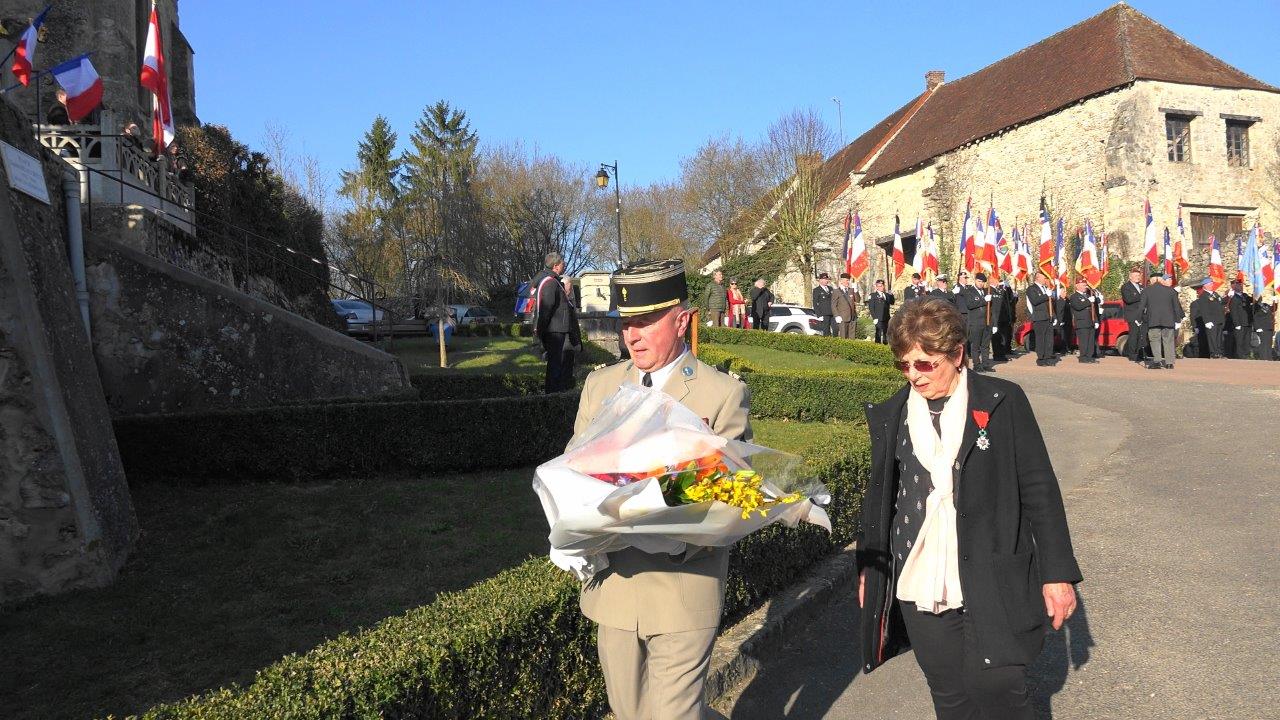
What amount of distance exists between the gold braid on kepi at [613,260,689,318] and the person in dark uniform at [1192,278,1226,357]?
24037mm

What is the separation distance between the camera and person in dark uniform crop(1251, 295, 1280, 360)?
23.1 metres

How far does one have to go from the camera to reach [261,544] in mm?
6547

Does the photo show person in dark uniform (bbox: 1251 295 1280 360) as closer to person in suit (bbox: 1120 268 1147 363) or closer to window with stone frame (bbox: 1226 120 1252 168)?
person in suit (bbox: 1120 268 1147 363)

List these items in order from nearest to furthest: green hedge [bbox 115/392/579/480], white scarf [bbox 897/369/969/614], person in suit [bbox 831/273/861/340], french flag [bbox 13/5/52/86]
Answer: white scarf [bbox 897/369/969/614] < green hedge [bbox 115/392/579/480] < french flag [bbox 13/5/52/86] < person in suit [bbox 831/273/861/340]

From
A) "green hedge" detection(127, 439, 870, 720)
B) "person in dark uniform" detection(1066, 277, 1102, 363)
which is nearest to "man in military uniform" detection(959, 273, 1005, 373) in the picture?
"person in dark uniform" detection(1066, 277, 1102, 363)

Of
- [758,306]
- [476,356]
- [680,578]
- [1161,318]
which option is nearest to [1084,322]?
[1161,318]

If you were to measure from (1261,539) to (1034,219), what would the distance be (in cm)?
3054

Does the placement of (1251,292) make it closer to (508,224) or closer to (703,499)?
(703,499)

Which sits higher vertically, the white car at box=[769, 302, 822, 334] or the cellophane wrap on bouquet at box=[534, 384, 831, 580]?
the white car at box=[769, 302, 822, 334]

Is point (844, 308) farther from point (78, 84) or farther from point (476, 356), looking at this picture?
point (78, 84)

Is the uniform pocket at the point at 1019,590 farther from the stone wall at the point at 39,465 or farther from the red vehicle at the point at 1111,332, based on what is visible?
the red vehicle at the point at 1111,332

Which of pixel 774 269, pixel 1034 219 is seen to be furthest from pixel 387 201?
pixel 1034 219

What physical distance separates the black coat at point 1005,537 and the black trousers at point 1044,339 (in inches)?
769

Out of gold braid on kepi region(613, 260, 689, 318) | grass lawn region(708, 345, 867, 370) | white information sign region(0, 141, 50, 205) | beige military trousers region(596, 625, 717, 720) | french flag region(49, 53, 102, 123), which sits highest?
french flag region(49, 53, 102, 123)
